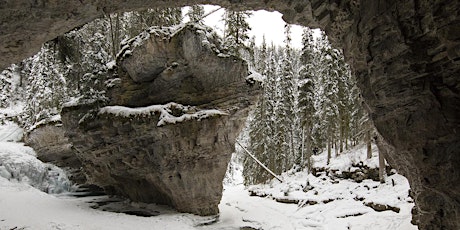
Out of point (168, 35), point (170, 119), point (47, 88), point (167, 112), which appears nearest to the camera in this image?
point (170, 119)

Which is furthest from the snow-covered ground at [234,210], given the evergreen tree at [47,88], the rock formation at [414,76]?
the rock formation at [414,76]

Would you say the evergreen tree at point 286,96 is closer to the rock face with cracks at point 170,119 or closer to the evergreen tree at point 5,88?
the rock face with cracks at point 170,119

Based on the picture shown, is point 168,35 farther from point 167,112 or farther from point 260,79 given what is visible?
point 260,79

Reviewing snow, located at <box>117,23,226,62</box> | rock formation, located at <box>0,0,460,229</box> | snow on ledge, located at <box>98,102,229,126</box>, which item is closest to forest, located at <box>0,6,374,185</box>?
snow, located at <box>117,23,226,62</box>

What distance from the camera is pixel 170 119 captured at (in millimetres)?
14383

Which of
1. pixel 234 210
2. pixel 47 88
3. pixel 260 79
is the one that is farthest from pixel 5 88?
pixel 260 79

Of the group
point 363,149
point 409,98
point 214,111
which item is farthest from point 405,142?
point 363,149

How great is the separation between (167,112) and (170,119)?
1.65 feet

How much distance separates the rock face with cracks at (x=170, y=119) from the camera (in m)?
14.9

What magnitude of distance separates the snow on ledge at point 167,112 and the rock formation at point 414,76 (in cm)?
→ 800

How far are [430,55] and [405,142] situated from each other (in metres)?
1.56

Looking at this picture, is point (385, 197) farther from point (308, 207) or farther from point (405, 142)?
point (405, 142)

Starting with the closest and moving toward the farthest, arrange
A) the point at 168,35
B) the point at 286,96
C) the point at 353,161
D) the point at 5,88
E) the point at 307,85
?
the point at 168,35 < the point at 353,161 < the point at 307,85 < the point at 5,88 < the point at 286,96

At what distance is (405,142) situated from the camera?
5.57 metres
